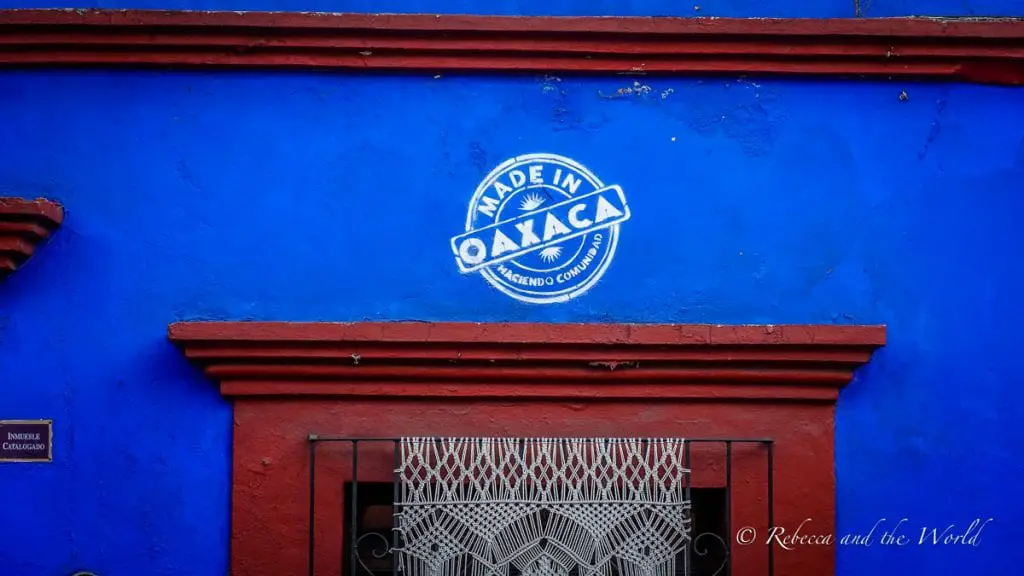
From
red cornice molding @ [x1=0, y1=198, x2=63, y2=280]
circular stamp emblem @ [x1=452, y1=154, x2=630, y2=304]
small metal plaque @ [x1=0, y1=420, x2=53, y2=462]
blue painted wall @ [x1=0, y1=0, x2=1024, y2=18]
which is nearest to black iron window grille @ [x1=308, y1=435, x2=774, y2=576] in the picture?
circular stamp emblem @ [x1=452, y1=154, x2=630, y2=304]

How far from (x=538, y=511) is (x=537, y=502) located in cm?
3

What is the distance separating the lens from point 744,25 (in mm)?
3408

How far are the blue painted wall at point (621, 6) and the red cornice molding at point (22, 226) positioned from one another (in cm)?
69

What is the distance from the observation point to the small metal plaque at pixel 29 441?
3336 millimetres

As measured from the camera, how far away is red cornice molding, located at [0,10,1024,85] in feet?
11.1

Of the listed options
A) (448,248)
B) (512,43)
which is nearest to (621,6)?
(512,43)

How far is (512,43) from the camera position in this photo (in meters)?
3.43

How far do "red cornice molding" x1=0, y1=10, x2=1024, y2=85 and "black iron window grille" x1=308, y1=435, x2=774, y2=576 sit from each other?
1.24 meters

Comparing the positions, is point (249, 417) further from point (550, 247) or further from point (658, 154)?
point (658, 154)

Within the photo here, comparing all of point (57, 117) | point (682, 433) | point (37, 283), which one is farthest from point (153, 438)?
point (682, 433)

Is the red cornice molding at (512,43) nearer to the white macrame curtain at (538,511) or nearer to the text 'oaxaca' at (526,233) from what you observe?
the text 'oaxaca' at (526,233)

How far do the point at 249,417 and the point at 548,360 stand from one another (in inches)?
38.3

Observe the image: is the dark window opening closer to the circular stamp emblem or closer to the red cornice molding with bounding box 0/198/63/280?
the circular stamp emblem

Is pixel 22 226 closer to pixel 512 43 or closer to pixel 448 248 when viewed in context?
pixel 448 248
